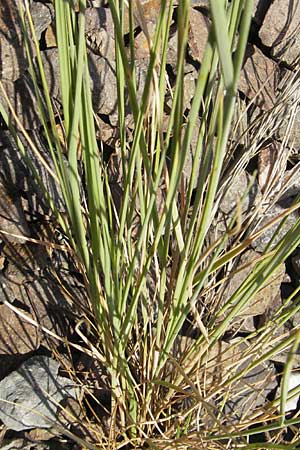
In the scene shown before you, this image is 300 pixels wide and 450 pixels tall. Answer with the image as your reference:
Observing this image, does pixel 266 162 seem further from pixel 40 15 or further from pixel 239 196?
pixel 40 15

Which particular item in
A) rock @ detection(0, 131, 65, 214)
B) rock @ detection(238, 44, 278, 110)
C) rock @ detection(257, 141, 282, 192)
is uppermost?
rock @ detection(238, 44, 278, 110)

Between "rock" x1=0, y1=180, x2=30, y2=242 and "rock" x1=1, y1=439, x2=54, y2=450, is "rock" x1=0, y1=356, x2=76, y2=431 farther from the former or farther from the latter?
"rock" x1=0, y1=180, x2=30, y2=242

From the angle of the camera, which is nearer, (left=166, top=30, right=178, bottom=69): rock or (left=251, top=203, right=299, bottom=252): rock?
(left=166, top=30, right=178, bottom=69): rock

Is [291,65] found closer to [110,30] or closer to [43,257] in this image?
[110,30]

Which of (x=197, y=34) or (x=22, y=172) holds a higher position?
(x=197, y=34)

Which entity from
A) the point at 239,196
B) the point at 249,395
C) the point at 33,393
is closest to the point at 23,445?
the point at 33,393

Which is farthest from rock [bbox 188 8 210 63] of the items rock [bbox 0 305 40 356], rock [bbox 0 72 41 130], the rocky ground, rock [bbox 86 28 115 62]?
rock [bbox 0 305 40 356]

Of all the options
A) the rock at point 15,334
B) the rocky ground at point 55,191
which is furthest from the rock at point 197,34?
the rock at point 15,334

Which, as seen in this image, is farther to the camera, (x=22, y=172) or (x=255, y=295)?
(x=255, y=295)
